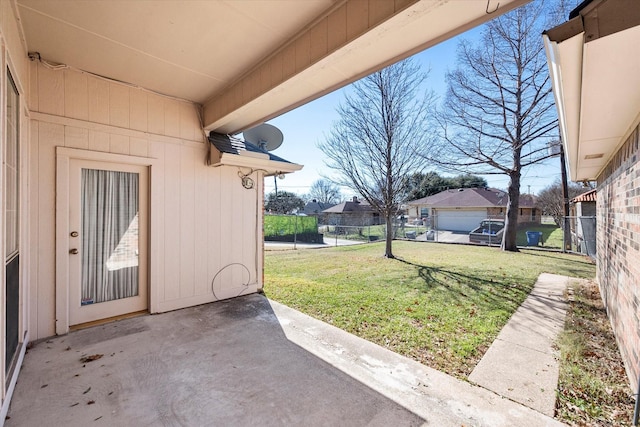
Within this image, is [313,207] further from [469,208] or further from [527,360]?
[527,360]

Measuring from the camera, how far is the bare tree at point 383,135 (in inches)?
373

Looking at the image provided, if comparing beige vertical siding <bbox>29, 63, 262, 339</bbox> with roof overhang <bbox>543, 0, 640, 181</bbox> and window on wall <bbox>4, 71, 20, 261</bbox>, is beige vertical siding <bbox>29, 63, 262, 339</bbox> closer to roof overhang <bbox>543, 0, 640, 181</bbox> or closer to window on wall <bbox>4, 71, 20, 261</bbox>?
window on wall <bbox>4, 71, 20, 261</bbox>

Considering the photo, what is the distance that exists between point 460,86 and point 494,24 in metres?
2.32

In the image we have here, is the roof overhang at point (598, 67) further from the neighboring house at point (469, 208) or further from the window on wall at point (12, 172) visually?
the neighboring house at point (469, 208)

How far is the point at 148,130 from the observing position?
3959mm

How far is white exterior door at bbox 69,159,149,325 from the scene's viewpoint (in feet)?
11.3

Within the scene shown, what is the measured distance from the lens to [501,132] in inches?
460

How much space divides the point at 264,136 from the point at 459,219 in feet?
79.6

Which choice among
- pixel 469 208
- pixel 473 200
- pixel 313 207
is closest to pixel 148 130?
pixel 469 208

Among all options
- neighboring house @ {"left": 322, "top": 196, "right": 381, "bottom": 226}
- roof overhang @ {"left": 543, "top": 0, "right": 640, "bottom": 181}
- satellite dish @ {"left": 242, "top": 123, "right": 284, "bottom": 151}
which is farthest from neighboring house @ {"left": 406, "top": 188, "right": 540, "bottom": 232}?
roof overhang @ {"left": 543, "top": 0, "right": 640, "bottom": 181}

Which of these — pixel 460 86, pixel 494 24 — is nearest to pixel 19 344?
pixel 460 86

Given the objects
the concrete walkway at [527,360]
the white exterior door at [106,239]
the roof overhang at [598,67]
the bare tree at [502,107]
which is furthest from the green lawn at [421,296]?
the bare tree at [502,107]

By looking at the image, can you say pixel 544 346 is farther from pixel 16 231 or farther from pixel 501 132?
pixel 501 132

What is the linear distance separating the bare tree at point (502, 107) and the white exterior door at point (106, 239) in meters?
10.4
